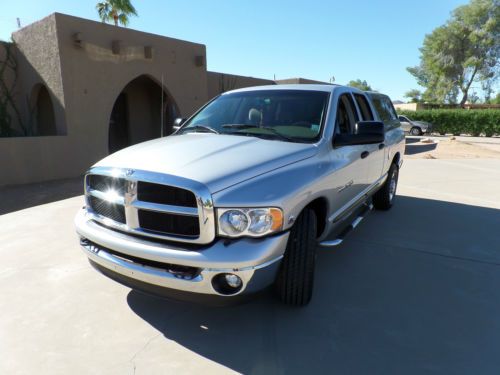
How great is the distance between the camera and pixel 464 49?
1747 inches

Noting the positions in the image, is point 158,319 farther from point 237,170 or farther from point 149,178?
point 237,170

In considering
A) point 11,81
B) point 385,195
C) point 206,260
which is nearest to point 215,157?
point 206,260

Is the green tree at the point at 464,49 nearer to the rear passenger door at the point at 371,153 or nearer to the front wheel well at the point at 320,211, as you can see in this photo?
the rear passenger door at the point at 371,153

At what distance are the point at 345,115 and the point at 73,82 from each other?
807 centimetres

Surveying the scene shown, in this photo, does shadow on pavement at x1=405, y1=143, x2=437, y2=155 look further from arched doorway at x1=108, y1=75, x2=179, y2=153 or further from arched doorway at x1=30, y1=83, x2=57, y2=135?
arched doorway at x1=30, y1=83, x2=57, y2=135

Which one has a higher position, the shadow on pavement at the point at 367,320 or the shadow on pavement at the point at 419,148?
the shadow on pavement at the point at 367,320

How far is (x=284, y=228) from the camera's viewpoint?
7.95 feet

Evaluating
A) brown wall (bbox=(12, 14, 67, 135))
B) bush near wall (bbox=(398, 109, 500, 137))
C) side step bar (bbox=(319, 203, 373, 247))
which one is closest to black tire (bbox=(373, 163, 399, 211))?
side step bar (bbox=(319, 203, 373, 247))

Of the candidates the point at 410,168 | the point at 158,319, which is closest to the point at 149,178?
the point at 158,319

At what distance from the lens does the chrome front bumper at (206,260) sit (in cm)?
222

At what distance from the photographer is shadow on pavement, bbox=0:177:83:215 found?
7005 millimetres

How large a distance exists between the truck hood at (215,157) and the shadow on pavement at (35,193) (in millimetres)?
5050

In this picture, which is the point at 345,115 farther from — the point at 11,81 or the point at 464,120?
the point at 464,120

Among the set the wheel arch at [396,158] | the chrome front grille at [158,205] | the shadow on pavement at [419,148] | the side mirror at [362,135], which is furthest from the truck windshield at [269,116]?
the shadow on pavement at [419,148]
